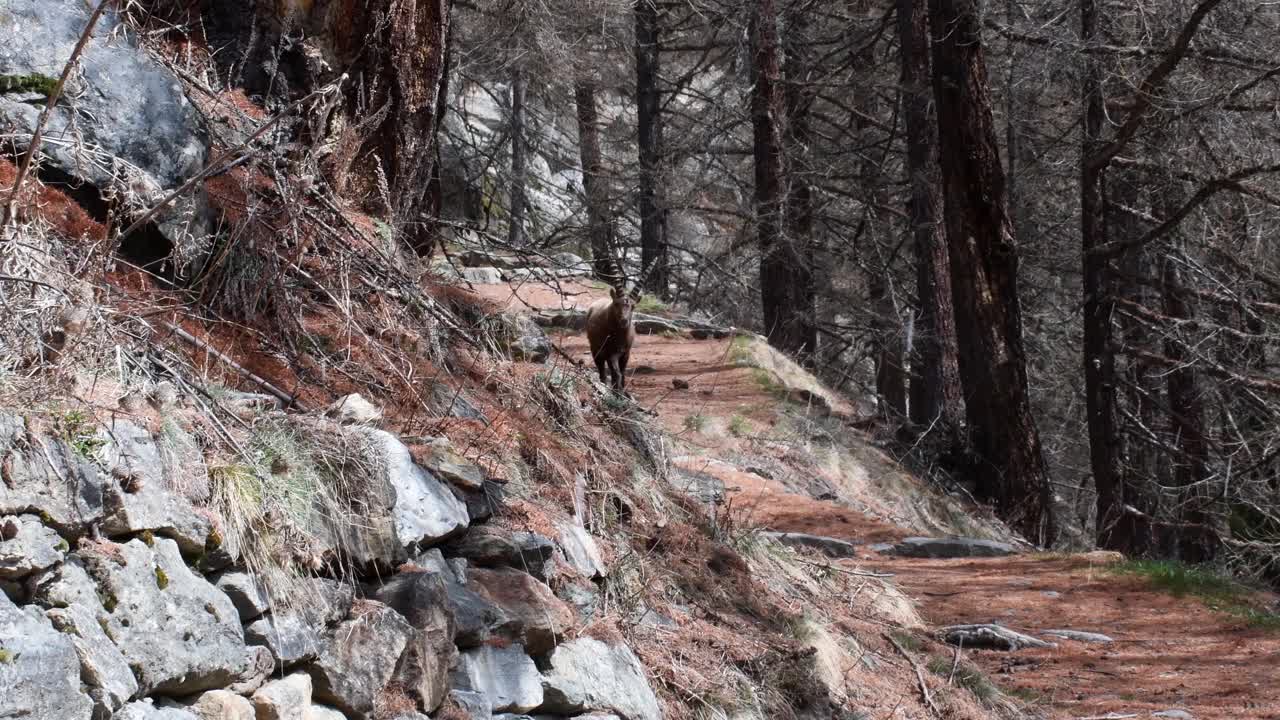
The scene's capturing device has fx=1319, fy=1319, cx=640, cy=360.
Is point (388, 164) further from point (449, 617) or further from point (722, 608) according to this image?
point (449, 617)

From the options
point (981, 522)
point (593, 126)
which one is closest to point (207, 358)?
point (981, 522)

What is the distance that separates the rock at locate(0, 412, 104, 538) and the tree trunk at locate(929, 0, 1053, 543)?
424 inches

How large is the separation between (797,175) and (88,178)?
43.0ft

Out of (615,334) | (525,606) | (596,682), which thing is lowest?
(596,682)

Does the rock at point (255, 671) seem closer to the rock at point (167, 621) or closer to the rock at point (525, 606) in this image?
the rock at point (167, 621)

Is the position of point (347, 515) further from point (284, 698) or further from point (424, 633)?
point (284, 698)

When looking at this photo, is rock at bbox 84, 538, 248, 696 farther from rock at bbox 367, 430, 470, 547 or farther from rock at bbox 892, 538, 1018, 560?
rock at bbox 892, 538, 1018, 560

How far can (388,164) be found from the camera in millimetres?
7430

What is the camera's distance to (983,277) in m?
13.2

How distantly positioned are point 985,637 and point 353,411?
14.9ft

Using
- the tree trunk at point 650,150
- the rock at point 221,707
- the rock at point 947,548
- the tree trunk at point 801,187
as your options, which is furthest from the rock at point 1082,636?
the tree trunk at point 650,150

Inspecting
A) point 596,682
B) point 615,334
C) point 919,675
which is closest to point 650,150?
point 615,334

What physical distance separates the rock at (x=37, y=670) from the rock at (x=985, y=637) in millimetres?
5794

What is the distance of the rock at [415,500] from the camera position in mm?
4691
